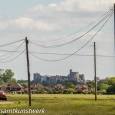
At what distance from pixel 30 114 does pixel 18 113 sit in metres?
1.68

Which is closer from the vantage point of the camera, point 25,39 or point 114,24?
point 114,24

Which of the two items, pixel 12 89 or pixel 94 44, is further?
pixel 12 89

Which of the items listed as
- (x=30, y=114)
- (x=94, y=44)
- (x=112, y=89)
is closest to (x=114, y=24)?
(x=30, y=114)

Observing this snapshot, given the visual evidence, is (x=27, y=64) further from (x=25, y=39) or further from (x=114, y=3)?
(x=114, y=3)

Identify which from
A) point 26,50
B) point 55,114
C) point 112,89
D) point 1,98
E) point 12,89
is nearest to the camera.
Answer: point 55,114

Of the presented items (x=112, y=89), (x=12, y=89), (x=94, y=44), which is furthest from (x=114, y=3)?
(x=12, y=89)

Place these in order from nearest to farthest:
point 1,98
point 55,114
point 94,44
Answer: point 55,114
point 1,98
point 94,44

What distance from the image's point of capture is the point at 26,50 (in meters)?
46.2

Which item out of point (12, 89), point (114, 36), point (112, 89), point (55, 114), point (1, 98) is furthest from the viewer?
point (12, 89)

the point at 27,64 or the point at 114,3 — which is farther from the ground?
the point at 114,3

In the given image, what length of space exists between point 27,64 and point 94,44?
1788cm

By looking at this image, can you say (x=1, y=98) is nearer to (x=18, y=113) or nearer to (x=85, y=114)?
(x=18, y=113)

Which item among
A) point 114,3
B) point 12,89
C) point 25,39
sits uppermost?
point 114,3

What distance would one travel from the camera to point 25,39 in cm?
4675
